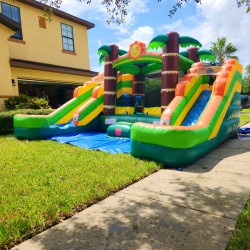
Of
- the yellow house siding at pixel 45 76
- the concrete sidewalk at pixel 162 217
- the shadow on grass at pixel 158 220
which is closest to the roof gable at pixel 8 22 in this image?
the yellow house siding at pixel 45 76

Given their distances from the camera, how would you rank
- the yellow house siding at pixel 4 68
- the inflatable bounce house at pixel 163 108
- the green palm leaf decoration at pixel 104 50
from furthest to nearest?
the yellow house siding at pixel 4 68, the green palm leaf decoration at pixel 104 50, the inflatable bounce house at pixel 163 108

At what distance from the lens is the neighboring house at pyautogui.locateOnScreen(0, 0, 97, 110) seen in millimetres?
12070

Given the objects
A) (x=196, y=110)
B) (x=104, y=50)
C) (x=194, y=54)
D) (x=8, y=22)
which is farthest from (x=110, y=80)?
(x=8, y=22)

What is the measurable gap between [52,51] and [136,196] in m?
14.5

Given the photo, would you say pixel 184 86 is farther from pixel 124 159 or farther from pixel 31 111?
pixel 31 111

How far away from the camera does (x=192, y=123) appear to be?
684 centimetres

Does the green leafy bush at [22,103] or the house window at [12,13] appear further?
the house window at [12,13]

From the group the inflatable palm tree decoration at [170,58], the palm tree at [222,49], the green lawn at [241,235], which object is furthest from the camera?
the palm tree at [222,49]

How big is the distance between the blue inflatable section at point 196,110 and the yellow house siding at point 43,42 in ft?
36.4

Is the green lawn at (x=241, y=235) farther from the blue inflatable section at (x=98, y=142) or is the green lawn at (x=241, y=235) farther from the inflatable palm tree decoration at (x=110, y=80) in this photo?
the inflatable palm tree decoration at (x=110, y=80)

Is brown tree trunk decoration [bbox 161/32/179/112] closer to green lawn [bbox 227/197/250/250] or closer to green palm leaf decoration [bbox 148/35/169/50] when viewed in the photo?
green palm leaf decoration [bbox 148/35/169/50]

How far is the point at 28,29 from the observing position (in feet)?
46.6

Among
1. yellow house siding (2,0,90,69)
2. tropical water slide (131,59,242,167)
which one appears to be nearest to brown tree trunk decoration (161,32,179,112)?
tropical water slide (131,59,242,167)

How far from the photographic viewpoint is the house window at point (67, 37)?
53.7 ft
